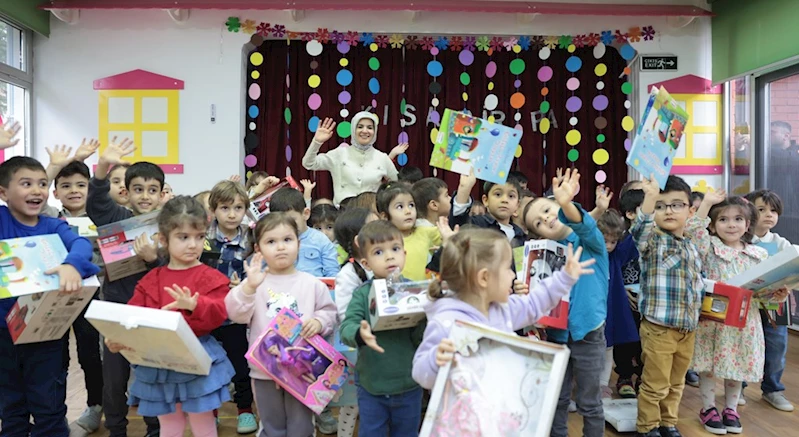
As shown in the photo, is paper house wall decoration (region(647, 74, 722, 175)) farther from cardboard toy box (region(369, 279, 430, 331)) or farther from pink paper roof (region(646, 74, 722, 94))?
cardboard toy box (region(369, 279, 430, 331))

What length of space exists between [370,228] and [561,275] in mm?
656

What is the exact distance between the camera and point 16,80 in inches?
198

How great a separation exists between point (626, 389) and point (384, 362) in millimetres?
1946

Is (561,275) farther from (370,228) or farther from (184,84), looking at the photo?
(184,84)

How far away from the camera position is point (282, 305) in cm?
210

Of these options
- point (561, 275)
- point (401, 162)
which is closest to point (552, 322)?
point (561, 275)

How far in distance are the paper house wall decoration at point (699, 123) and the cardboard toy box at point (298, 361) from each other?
454 cm

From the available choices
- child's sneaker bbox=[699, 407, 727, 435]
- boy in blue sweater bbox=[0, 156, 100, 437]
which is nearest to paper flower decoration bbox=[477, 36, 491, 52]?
child's sneaker bbox=[699, 407, 727, 435]

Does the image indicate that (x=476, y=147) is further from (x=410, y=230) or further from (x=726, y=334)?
(x=726, y=334)

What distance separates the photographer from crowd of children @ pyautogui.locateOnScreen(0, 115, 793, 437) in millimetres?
1880

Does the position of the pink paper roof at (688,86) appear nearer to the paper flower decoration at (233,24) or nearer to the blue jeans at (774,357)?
the blue jeans at (774,357)

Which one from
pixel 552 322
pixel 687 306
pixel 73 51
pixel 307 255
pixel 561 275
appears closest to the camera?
pixel 561 275

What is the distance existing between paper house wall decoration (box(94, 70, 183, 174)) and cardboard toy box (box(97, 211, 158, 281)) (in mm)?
3184

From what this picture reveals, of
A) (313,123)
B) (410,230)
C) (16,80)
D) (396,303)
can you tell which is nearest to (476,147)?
(410,230)
